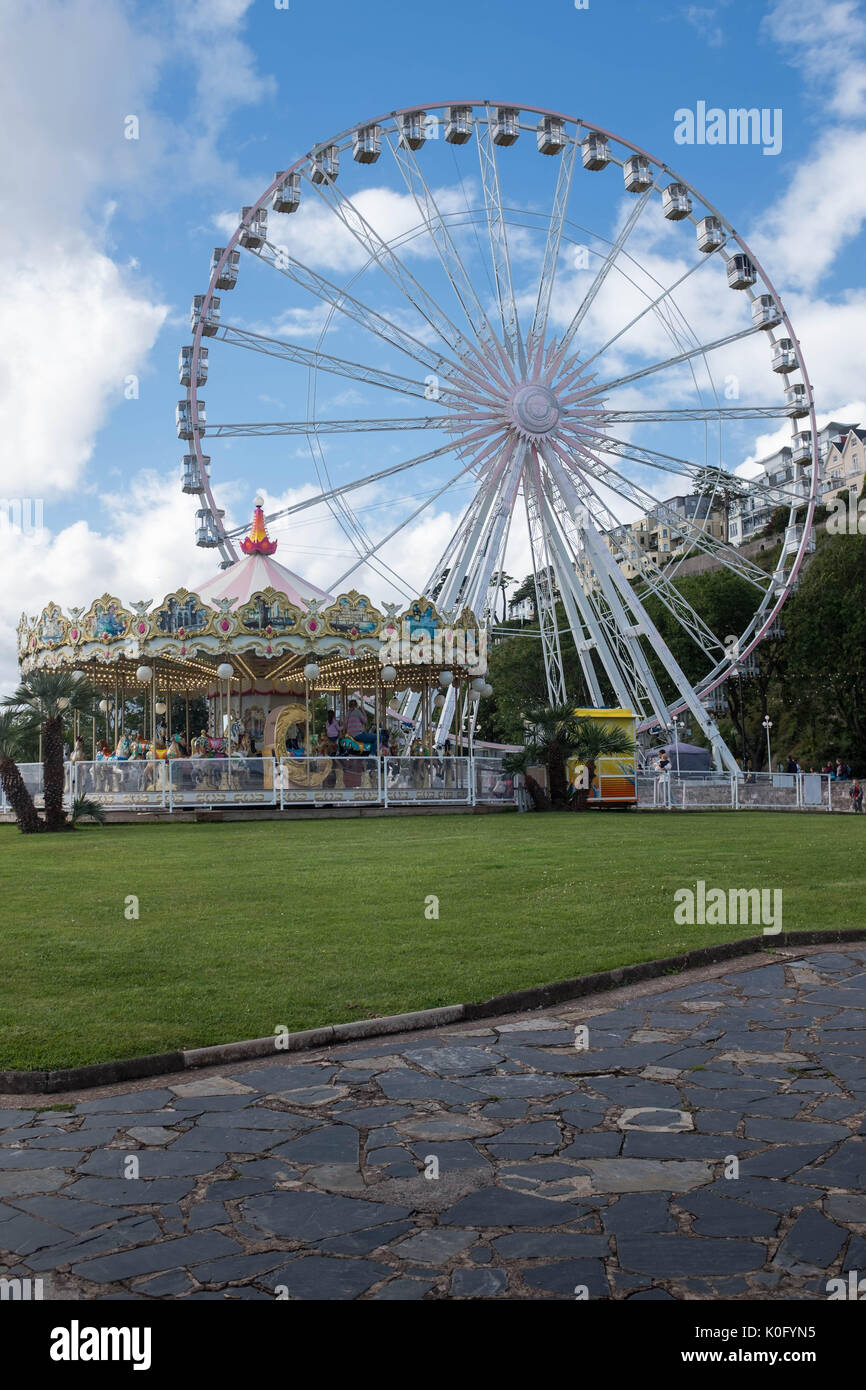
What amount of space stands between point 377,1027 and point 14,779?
15.9m

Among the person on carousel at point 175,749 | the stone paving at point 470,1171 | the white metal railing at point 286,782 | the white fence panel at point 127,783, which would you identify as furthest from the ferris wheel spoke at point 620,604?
the stone paving at point 470,1171

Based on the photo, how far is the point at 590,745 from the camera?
26.5 metres

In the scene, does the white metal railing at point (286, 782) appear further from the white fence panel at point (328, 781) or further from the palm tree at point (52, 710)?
the palm tree at point (52, 710)

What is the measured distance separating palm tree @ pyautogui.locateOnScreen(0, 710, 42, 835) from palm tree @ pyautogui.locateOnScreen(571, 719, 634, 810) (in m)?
11.9

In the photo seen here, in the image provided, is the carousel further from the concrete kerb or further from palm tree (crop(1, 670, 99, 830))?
the concrete kerb

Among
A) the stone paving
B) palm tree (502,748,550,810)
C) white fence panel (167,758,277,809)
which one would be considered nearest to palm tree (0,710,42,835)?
white fence panel (167,758,277,809)

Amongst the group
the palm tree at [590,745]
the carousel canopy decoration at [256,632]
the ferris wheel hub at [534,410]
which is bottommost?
the palm tree at [590,745]

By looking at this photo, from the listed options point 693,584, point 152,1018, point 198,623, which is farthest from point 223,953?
point 693,584

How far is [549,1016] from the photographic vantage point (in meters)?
7.06

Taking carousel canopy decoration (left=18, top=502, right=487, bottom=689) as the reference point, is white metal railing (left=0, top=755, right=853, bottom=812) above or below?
below

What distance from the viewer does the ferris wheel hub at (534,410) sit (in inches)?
1170

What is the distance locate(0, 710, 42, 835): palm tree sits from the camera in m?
20.6

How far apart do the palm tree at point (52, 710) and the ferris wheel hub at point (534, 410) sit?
13268 mm
